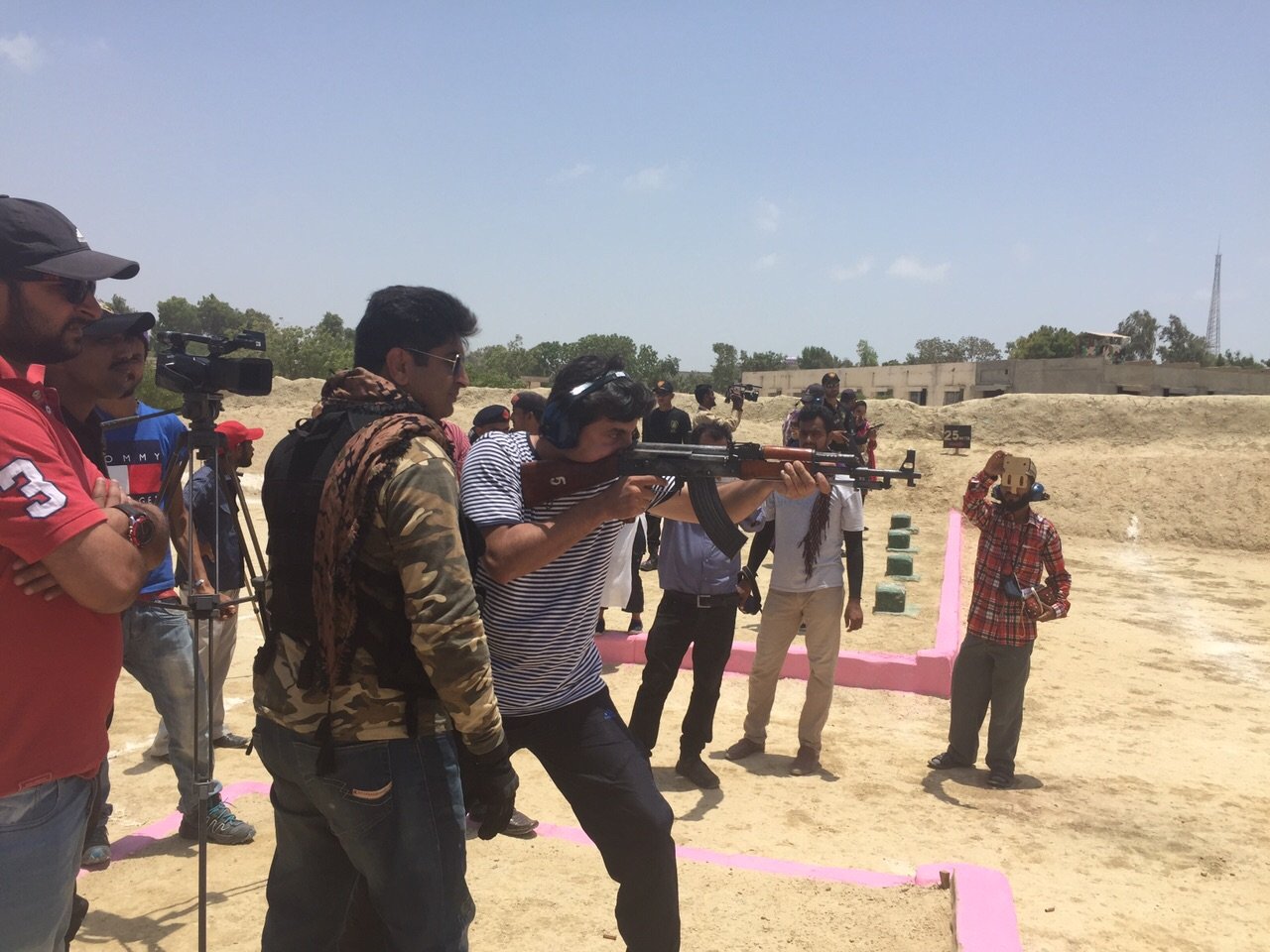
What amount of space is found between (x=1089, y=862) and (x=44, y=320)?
16.0 ft

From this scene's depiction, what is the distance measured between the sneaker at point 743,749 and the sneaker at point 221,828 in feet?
9.26

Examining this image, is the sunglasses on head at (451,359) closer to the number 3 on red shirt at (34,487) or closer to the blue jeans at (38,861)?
the number 3 on red shirt at (34,487)

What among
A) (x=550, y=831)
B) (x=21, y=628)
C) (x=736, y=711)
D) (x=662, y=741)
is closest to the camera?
(x=21, y=628)

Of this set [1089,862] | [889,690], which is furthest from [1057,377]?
[1089,862]

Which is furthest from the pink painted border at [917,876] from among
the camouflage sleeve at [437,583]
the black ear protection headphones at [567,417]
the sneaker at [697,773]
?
the camouflage sleeve at [437,583]

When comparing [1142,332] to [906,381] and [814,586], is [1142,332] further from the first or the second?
[814,586]

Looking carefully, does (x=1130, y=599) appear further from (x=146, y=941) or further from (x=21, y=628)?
(x=21, y=628)

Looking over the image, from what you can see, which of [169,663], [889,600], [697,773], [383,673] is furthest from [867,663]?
[383,673]

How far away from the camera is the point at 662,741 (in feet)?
20.2

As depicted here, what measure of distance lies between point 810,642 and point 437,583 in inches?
158

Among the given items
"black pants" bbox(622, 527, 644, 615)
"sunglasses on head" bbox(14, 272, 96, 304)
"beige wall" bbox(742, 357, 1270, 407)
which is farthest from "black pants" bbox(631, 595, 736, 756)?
"beige wall" bbox(742, 357, 1270, 407)

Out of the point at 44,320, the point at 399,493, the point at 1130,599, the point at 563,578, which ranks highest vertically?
the point at 44,320

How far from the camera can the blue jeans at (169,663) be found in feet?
13.5

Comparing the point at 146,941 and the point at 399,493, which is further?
the point at 146,941
